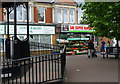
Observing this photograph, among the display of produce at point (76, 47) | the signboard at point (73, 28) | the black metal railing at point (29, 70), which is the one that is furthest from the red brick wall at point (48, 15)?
the black metal railing at point (29, 70)

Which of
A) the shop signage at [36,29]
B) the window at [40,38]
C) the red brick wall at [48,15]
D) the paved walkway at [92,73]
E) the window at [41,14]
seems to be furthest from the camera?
the red brick wall at [48,15]

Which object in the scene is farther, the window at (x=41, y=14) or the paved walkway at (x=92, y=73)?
the window at (x=41, y=14)

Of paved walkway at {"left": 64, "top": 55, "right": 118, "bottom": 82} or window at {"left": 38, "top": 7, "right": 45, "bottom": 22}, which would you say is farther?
window at {"left": 38, "top": 7, "right": 45, "bottom": 22}

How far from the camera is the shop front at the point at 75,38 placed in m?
20.2

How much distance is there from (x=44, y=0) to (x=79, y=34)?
680 cm

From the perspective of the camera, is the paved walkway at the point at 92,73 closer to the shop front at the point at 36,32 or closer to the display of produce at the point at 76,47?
the shop front at the point at 36,32

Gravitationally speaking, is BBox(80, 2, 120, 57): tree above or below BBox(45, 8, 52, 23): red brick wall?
below

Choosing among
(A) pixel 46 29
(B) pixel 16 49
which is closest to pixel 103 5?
(B) pixel 16 49

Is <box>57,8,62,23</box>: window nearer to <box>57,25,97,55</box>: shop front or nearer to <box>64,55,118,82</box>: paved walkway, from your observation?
<box>57,25,97,55</box>: shop front

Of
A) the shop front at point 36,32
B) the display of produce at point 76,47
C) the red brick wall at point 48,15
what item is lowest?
the display of produce at point 76,47

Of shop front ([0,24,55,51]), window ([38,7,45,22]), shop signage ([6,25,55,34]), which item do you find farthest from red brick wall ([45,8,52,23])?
shop signage ([6,25,55,34])

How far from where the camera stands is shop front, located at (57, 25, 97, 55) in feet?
66.4

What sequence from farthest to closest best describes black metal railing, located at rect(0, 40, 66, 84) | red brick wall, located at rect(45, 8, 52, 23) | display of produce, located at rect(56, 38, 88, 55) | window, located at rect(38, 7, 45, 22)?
display of produce, located at rect(56, 38, 88, 55) < red brick wall, located at rect(45, 8, 52, 23) < window, located at rect(38, 7, 45, 22) < black metal railing, located at rect(0, 40, 66, 84)

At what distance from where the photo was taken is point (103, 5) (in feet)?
28.5
